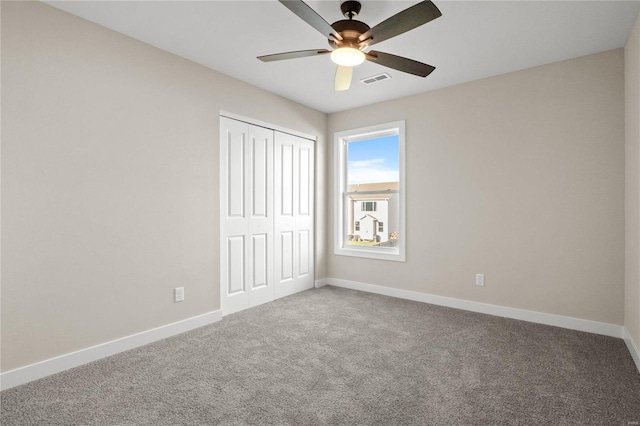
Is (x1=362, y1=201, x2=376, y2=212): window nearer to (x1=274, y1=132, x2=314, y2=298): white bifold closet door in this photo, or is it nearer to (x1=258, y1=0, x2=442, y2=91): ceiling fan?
(x1=274, y1=132, x2=314, y2=298): white bifold closet door

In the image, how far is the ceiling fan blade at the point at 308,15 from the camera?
1.76 metres

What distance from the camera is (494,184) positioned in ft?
11.7

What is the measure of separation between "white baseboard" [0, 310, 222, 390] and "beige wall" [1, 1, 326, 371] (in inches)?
1.9

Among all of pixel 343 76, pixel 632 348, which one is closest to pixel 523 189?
pixel 632 348

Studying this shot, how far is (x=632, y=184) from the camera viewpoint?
2586 millimetres

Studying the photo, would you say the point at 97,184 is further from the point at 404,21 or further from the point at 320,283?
the point at 320,283

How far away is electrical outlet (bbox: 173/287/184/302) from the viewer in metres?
3.09

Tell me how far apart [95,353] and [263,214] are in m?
2.11

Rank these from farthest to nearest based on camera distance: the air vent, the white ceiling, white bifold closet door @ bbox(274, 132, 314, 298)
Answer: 1. white bifold closet door @ bbox(274, 132, 314, 298)
2. the air vent
3. the white ceiling

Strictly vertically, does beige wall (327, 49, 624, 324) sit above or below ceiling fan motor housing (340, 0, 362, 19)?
below

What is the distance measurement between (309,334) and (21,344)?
6.82ft

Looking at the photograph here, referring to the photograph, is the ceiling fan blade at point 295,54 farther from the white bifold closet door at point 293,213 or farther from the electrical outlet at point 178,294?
the electrical outlet at point 178,294

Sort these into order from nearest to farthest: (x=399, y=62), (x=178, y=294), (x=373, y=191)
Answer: (x=399, y=62)
(x=178, y=294)
(x=373, y=191)

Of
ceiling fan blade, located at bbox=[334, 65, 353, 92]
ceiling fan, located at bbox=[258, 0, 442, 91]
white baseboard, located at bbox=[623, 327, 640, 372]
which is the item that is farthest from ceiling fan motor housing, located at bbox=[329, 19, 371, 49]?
white baseboard, located at bbox=[623, 327, 640, 372]
